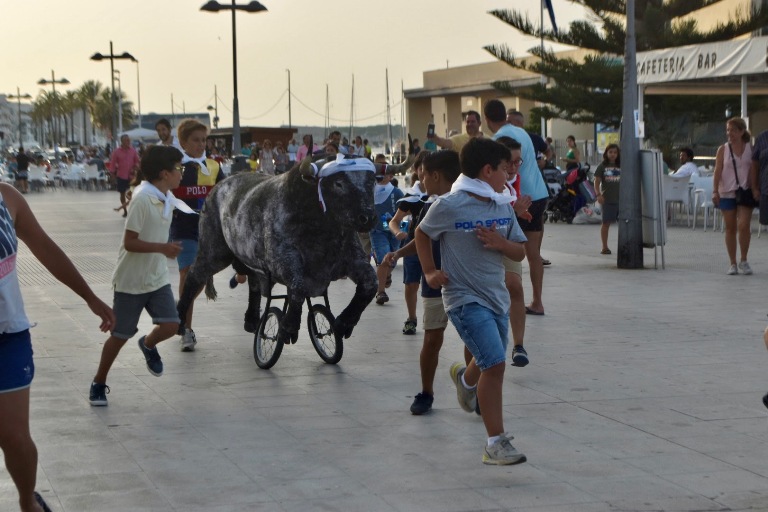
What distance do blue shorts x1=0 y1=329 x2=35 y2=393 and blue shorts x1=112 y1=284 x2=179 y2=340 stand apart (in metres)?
2.93

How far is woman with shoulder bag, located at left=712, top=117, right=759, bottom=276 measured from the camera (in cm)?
1402

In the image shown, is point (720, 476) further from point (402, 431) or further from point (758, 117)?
point (758, 117)

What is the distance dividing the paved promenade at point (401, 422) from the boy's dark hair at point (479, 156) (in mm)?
1382

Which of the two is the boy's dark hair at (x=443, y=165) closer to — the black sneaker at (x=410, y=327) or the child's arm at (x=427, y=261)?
the child's arm at (x=427, y=261)

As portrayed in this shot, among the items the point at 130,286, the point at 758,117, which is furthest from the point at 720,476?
the point at 758,117

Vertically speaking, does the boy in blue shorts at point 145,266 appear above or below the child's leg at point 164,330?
above

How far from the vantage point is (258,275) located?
965 cm

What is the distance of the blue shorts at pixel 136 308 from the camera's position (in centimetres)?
759

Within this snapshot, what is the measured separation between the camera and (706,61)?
21906mm

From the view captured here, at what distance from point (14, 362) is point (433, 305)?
3047 mm

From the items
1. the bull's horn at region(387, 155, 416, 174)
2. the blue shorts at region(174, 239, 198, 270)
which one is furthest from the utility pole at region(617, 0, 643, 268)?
the blue shorts at region(174, 239, 198, 270)

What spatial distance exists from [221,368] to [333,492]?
3.47 meters

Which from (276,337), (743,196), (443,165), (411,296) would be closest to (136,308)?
(276,337)

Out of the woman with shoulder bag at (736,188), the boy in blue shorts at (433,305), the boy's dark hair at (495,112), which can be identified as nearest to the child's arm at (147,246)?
the boy in blue shorts at (433,305)
